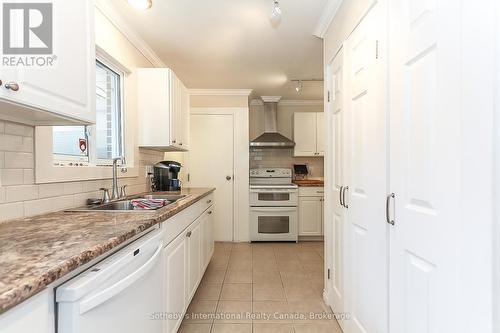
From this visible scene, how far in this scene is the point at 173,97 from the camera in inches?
112

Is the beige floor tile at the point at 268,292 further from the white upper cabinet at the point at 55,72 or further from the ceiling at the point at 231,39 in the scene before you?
the ceiling at the point at 231,39

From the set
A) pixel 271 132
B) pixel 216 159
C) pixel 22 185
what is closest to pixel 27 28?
pixel 22 185

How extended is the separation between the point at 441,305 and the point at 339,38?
1770mm

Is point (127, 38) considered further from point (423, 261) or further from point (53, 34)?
point (423, 261)

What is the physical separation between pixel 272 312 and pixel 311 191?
2.44 metres

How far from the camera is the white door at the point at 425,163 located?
0.88 metres

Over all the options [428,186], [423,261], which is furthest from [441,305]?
[428,186]

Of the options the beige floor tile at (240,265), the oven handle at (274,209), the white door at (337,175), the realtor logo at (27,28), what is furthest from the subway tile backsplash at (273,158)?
the realtor logo at (27,28)

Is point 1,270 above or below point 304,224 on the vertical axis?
above

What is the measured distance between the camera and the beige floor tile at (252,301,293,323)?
211 cm

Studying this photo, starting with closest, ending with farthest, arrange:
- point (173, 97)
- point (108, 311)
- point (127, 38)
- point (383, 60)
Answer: point (108, 311), point (383, 60), point (127, 38), point (173, 97)

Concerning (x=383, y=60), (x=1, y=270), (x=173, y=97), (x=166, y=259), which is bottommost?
(x=166, y=259)

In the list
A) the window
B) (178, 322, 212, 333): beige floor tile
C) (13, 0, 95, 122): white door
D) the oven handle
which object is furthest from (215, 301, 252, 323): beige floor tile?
the oven handle

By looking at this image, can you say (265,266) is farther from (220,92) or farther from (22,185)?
(220,92)
